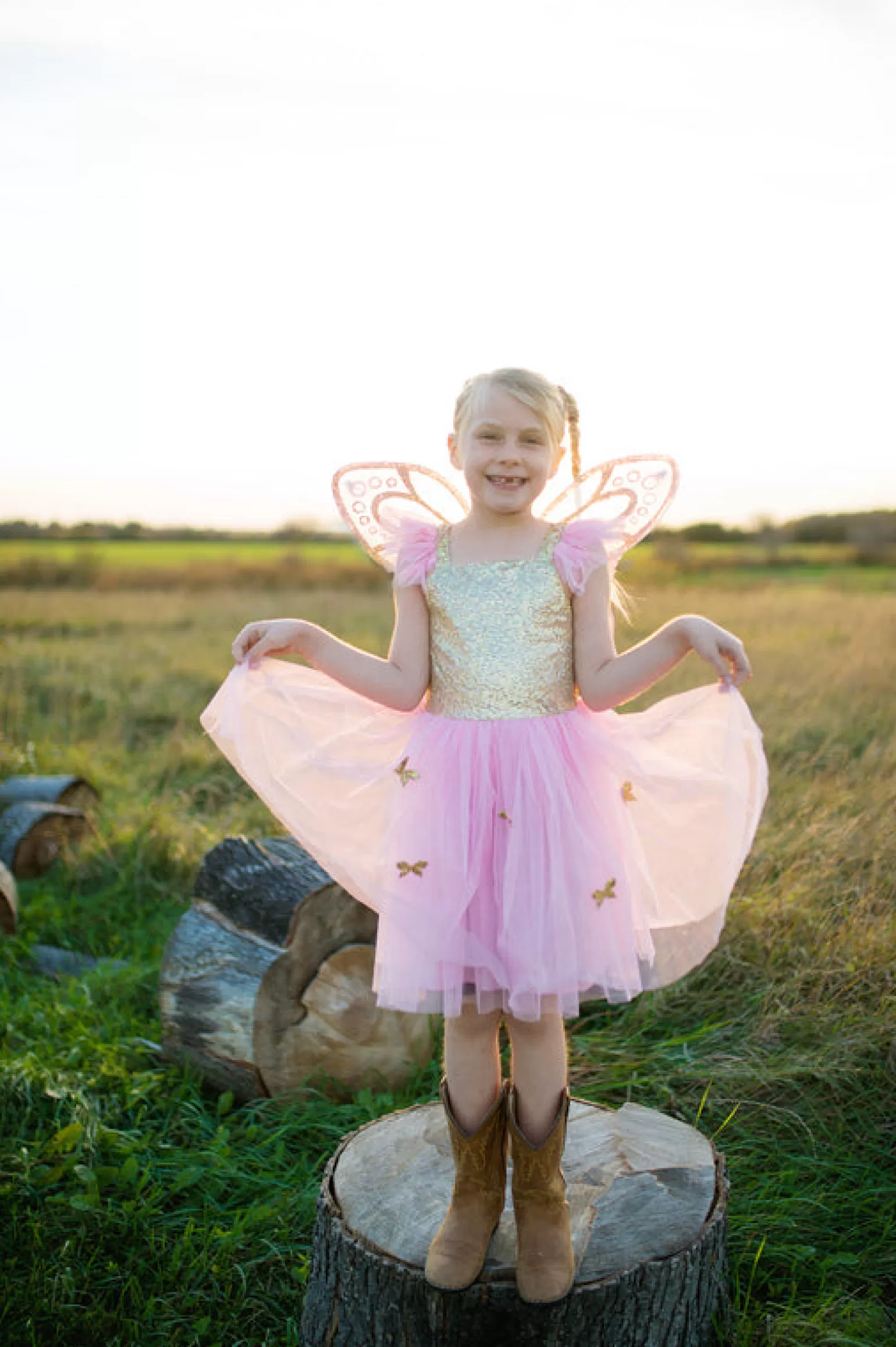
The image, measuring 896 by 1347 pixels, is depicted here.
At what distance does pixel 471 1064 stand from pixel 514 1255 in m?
0.43

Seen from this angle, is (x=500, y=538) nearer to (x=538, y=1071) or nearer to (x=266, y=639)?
(x=266, y=639)

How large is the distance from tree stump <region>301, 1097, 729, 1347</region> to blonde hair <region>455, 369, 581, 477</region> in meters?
1.77

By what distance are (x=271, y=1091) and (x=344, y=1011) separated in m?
0.36

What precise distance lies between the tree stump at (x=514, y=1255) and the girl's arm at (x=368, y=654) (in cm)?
116

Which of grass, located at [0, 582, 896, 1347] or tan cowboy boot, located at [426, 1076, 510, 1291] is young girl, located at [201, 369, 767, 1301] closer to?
Answer: tan cowboy boot, located at [426, 1076, 510, 1291]

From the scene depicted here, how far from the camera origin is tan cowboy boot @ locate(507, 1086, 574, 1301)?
2.25m

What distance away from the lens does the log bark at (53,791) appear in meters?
6.18

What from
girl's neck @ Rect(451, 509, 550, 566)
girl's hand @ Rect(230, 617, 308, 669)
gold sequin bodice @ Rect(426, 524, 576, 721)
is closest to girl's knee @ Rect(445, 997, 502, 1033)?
gold sequin bodice @ Rect(426, 524, 576, 721)

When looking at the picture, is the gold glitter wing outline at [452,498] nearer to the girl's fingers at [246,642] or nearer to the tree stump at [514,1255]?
the girl's fingers at [246,642]

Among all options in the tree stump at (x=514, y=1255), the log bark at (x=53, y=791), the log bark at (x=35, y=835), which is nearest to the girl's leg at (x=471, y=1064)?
the tree stump at (x=514, y=1255)

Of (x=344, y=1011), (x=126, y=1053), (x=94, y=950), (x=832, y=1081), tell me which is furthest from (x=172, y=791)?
(x=832, y=1081)

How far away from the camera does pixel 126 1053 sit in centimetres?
379

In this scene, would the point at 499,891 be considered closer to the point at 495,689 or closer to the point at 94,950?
the point at 495,689

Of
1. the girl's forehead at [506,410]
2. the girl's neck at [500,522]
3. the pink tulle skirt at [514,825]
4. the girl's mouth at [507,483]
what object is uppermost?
the girl's forehead at [506,410]
